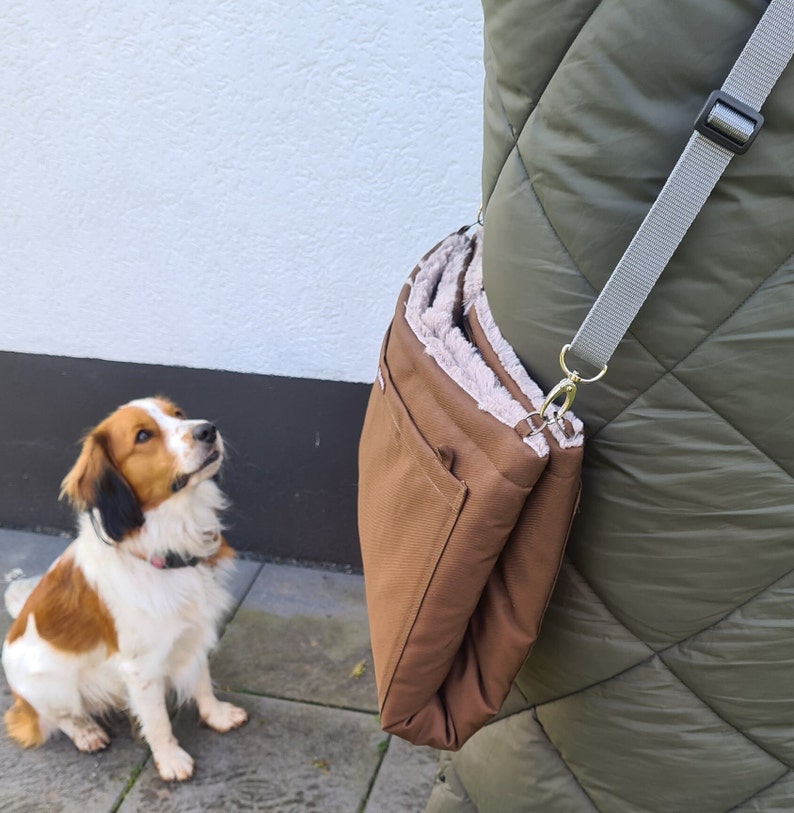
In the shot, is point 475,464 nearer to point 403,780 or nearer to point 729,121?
point 729,121

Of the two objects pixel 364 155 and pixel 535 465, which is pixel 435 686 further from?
pixel 364 155

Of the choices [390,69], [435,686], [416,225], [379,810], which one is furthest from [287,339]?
[435,686]

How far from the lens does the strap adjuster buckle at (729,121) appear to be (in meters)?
0.65

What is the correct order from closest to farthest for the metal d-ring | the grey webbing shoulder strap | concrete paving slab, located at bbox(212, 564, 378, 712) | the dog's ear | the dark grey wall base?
the grey webbing shoulder strap → the metal d-ring → the dog's ear → concrete paving slab, located at bbox(212, 564, 378, 712) → the dark grey wall base

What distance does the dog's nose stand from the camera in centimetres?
214

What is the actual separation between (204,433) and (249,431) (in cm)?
80

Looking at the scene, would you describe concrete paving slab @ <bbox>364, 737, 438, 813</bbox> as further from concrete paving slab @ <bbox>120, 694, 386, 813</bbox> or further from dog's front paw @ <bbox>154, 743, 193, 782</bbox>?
Result: dog's front paw @ <bbox>154, 743, 193, 782</bbox>

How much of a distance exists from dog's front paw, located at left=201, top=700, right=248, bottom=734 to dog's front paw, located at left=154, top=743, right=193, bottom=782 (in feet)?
0.50

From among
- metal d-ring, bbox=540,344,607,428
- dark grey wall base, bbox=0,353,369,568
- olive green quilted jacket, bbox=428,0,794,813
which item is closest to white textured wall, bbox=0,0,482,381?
dark grey wall base, bbox=0,353,369,568

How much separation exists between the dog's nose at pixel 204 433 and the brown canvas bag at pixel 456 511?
1071mm

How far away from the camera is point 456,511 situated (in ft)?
3.00

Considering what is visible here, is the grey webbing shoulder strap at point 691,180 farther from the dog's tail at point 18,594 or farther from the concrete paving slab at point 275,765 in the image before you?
the dog's tail at point 18,594

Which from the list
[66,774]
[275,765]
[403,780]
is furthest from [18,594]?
[403,780]

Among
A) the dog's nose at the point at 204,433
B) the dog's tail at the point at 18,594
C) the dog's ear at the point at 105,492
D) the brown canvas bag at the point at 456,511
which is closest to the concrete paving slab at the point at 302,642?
the dog's tail at the point at 18,594
